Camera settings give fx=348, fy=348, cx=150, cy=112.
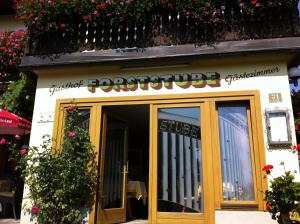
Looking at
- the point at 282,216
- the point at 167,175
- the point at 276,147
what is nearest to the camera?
the point at 282,216

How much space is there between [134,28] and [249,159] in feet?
10.6

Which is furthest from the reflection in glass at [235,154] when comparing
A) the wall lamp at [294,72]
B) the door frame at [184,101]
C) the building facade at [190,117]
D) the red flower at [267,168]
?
the wall lamp at [294,72]

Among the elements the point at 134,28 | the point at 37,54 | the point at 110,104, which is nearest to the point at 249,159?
the point at 110,104

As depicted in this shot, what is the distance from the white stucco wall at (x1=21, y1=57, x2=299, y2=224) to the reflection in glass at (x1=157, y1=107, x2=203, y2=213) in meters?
0.43

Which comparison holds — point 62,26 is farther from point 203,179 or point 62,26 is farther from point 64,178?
point 203,179

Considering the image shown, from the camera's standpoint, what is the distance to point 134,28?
670 cm

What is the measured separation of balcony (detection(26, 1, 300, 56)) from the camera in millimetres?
6227

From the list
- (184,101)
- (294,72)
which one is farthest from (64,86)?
(294,72)

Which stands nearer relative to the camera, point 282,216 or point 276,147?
point 282,216

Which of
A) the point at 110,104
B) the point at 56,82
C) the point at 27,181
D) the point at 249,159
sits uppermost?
the point at 56,82

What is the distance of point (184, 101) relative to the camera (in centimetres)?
623

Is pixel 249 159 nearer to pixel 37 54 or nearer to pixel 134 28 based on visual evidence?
pixel 134 28

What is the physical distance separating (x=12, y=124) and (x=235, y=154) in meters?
4.22

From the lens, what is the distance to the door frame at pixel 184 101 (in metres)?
5.65
